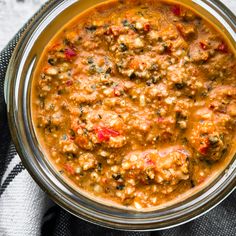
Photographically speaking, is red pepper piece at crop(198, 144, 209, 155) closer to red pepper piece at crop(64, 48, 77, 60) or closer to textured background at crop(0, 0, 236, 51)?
red pepper piece at crop(64, 48, 77, 60)

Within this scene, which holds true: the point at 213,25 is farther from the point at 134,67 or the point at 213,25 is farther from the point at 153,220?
the point at 153,220

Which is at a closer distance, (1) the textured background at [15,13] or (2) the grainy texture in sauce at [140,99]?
(2) the grainy texture in sauce at [140,99]

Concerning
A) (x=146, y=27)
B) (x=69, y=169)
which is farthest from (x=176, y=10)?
(x=69, y=169)

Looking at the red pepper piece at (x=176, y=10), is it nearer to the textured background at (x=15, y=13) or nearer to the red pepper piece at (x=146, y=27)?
the red pepper piece at (x=146, y=27)

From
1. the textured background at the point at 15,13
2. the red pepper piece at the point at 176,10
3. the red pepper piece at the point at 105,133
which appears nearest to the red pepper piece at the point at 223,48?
the red pepper piece at the point at 176,10

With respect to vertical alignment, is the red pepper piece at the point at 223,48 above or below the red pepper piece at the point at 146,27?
below

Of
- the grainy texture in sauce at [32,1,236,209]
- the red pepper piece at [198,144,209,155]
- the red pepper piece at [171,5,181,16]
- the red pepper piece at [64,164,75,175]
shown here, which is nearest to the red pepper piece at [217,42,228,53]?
the grainy texture in sauce at [32,1,236,209]

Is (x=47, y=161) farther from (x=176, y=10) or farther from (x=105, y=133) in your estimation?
(x=176, y=10)
